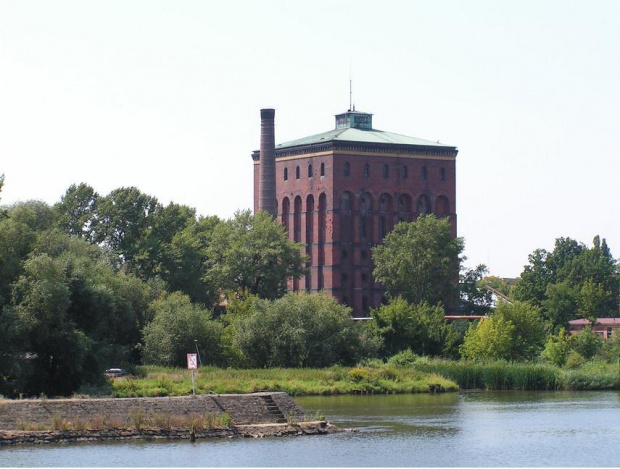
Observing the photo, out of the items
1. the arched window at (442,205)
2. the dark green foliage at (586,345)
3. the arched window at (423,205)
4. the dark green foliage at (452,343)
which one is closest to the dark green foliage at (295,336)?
the dark green foliage at (452,343)

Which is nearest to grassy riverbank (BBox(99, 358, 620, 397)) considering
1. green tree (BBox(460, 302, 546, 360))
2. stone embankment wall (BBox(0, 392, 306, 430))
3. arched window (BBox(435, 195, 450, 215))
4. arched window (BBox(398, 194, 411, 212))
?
green tree (BBox(460, 302, 546, 360))

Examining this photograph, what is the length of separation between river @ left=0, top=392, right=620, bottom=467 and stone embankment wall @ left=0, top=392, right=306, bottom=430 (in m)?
1.61

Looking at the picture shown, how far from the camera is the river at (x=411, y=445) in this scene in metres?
43.9

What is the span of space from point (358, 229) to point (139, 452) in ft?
277

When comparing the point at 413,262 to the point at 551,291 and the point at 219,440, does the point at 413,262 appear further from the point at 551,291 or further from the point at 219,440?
the point at 219,440

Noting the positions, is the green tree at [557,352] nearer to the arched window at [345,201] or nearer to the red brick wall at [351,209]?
the red brick wall at [351,209]

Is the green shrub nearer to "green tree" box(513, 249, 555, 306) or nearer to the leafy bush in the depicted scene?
the leafy bush

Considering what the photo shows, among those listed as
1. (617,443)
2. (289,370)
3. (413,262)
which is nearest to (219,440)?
(617,443)

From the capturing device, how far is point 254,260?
109062 millimetres

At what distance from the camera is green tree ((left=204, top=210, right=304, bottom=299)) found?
108250 mm

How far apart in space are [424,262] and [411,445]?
69.2 m

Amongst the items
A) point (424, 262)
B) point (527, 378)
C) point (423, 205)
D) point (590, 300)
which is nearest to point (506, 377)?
point (527, 378)

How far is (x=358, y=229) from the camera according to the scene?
12875cm

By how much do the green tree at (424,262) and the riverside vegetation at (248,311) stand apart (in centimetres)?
13
